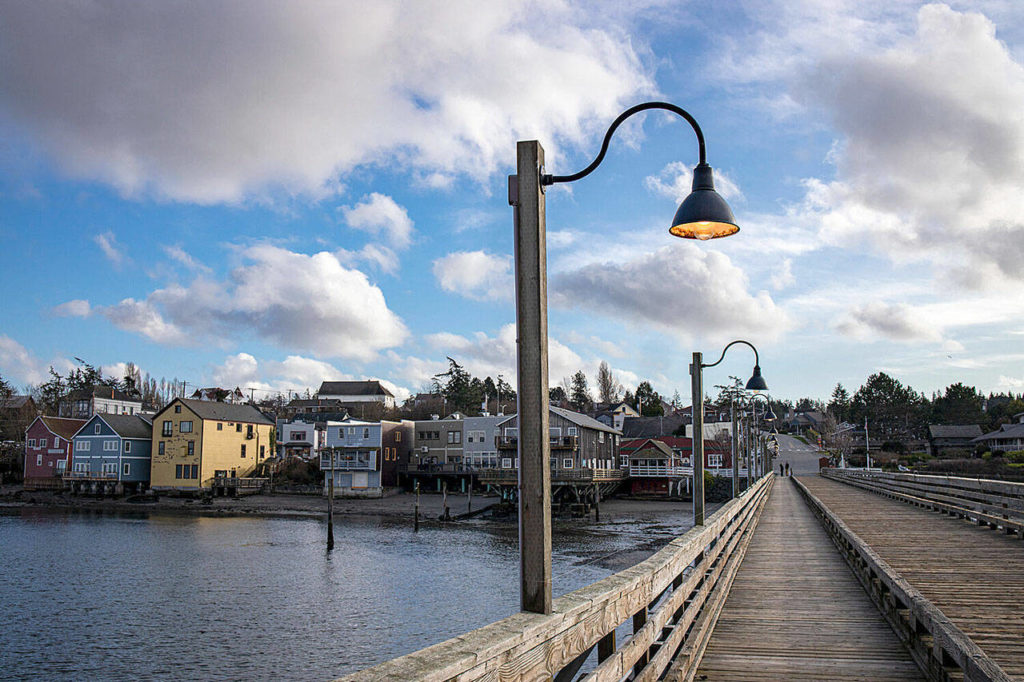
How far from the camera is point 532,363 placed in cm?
460

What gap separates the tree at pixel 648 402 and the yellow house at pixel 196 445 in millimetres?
68442

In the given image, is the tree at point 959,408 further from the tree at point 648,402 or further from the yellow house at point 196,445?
the yellow house at point 196,445

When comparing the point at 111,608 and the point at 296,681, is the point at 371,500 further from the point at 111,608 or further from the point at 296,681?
the point at 296,681

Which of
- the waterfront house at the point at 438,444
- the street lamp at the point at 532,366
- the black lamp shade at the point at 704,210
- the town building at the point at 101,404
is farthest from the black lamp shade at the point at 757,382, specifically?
the town building at the point at 101,404

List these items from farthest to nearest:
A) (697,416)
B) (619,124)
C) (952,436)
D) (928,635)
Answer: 1. (952,436)
2. (697,416)
3. (928,635)
4. (619,124)

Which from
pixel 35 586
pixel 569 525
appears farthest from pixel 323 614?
pixel 569 525

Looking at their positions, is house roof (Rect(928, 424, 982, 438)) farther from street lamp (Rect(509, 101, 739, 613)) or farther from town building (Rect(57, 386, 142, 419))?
street lamp (Rect(509, 101, 739, 613))

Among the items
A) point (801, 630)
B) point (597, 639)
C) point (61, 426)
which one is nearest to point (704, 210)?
point (597, 639)

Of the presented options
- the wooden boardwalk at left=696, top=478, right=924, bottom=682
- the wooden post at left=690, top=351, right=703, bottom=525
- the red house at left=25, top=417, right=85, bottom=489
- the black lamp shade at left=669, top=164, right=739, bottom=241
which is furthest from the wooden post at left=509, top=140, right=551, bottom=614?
the red house at left=25, top=417, right=85, bottom=489

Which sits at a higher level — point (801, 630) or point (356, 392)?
point (356, 392)

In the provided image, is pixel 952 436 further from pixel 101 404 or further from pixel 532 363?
pixel 532 363

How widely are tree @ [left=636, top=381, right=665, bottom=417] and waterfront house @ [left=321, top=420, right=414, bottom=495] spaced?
54.4 meters

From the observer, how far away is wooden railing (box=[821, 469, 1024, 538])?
1681cm

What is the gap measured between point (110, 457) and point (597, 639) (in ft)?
287
